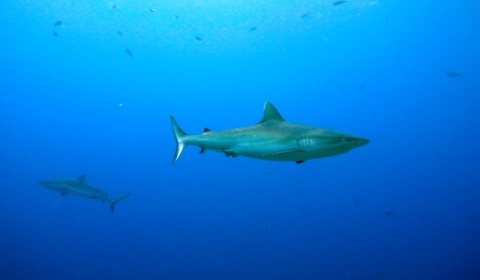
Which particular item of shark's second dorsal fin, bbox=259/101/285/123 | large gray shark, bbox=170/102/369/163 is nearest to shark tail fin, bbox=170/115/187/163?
large gray shark, bbox=170/102/369/163

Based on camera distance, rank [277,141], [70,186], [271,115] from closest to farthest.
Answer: [277,141] → [271,115] → [70,186]

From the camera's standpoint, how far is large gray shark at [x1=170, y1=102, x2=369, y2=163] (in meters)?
3.05

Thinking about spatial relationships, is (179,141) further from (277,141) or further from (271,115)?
(277,141)

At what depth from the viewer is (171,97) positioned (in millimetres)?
53344

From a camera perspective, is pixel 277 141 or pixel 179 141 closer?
pixel 277 141

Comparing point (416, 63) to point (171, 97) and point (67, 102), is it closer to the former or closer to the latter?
point (171, 97)

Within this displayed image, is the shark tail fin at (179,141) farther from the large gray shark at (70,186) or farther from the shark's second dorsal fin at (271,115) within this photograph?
the large gray shark at (70,186)

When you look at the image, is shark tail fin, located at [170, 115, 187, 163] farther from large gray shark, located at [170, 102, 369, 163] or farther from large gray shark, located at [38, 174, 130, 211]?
large gray shark, located at [38, 174, 130, 211]

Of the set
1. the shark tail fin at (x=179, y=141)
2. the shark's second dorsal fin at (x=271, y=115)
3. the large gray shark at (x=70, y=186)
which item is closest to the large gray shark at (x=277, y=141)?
the shark's second dorsal fin at (x=271, y=115)

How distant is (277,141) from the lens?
11.4ft

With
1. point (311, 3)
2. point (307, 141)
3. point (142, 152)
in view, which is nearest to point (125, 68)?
point (142, 152)

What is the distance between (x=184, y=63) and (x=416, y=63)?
29.0 m

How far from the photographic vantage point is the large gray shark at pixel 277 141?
10.0 feet

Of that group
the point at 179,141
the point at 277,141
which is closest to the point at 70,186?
the point at 179,141
